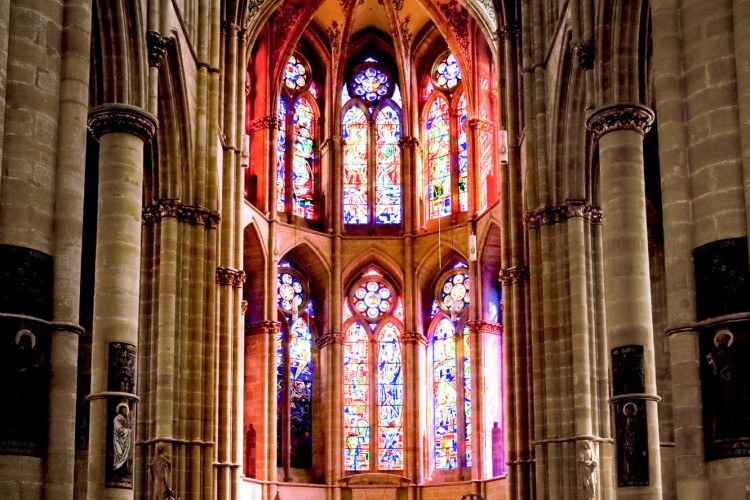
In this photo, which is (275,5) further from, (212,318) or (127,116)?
(127,116)

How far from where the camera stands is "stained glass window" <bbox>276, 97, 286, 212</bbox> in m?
41.3

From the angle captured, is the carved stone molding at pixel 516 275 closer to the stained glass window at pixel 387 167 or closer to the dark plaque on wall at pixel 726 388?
the stained glass window at pixel 387 167

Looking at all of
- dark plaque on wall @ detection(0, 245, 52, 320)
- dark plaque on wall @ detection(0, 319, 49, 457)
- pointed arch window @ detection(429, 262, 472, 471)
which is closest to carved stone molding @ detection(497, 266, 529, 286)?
pointed arch window @ detection(429, 262, 472, 471)

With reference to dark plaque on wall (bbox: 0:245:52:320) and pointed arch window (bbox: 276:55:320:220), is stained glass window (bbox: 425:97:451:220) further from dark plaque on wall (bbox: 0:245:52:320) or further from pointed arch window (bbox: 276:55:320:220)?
dark plaque on wall (bbox: 0:245:52:320)

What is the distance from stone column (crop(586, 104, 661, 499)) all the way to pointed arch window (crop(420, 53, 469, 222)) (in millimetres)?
20512

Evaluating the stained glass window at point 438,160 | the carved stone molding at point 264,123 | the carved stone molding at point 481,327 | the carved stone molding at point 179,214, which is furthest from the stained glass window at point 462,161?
the carved stone molding at point 179,214

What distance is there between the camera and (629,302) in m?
20.2

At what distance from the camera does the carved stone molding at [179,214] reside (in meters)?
26.8

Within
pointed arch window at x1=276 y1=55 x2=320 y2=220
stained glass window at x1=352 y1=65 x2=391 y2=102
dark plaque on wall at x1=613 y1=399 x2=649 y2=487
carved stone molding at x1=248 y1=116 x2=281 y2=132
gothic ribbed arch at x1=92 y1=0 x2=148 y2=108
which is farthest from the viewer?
stained glass window at x1=352 y1=65 x2=391 y2=102

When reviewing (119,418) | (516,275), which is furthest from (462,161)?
(119,418)

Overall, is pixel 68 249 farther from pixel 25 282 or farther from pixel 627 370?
pixel 627 370

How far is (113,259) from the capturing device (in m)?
20.0

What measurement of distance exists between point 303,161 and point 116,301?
23583mm

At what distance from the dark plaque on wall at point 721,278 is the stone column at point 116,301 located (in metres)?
8.50
